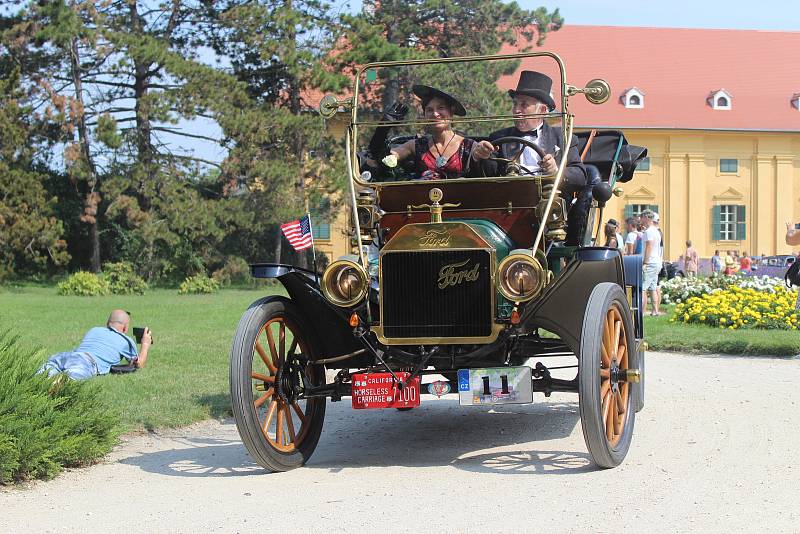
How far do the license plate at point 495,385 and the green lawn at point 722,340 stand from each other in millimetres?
7653

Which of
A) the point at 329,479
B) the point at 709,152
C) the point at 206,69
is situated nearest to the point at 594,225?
the point at 329,479

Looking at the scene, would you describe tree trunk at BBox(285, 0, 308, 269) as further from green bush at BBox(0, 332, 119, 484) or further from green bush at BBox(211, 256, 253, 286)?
green bush at BBox(0, 332, 119, 484)

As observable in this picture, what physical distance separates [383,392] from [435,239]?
101 centimetres

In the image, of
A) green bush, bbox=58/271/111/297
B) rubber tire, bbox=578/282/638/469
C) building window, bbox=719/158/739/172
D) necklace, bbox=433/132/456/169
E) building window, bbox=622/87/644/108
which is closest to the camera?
rubber tire, bbox=578/282/638/469

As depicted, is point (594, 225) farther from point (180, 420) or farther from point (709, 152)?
point (709, 152)

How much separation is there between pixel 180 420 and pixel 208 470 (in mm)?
1964

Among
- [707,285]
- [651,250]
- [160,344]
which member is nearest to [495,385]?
[160,344]

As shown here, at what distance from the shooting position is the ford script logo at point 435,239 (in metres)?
6.91

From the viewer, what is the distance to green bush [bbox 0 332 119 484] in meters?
6.62

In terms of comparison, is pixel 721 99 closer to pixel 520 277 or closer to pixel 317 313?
pixel 317 313

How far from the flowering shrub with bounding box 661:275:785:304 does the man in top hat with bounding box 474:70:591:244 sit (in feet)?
38.0

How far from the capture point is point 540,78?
8.13 meters

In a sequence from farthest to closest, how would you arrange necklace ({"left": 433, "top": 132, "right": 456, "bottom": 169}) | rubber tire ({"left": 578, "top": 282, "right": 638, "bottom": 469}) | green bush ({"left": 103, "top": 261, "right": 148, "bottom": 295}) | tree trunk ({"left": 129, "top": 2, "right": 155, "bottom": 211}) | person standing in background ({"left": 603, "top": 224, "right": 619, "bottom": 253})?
tree trunk ({"left": 129, "top": 2, "right": 155, "bottom": 211})
green bush ({"left": 103, "top": 261, "right": 148, "bottom": 295})
person standing in background ({"left": 603, "top": 224, "right": 619, "bottom": 253})
necklace ({"left": 433, "top": 132, "right": 456, "bottom": 169})
rubber tire ({"left": 578, "top": 282, "right": 638, "bottom": 469})

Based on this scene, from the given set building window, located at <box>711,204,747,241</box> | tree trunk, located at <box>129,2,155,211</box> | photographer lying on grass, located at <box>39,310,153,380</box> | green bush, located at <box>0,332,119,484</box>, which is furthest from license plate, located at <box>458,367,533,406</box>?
building window, located at <box>711,204,747,241</box>
